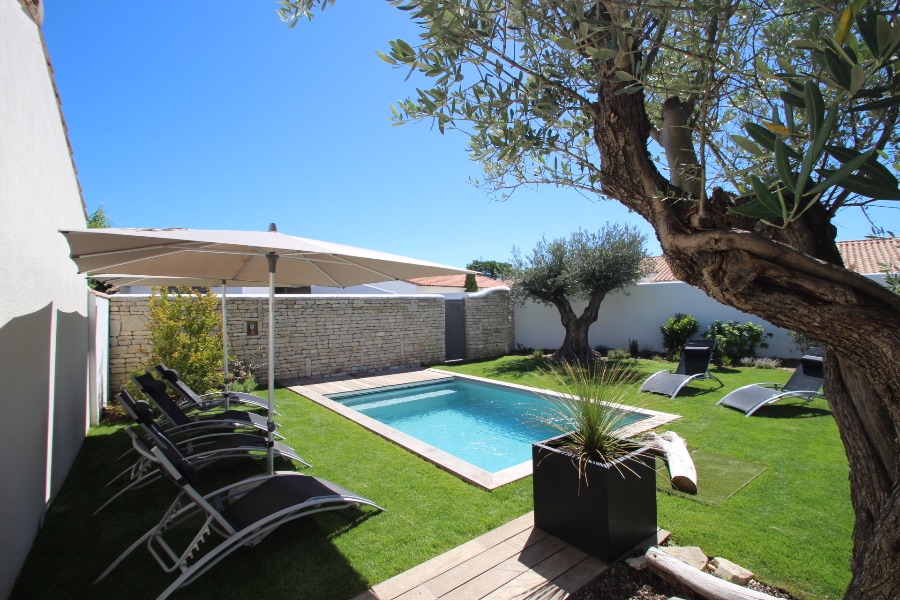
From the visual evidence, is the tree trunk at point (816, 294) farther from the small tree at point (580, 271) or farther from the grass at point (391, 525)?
the small tree at point (580, 271)

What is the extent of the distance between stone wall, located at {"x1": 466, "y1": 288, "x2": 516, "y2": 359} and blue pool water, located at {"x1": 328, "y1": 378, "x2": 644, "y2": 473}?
477 centimetres

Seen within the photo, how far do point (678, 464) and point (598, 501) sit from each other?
224cm

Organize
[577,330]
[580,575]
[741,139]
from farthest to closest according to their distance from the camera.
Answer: [577,330]
[580,575]
[741,139]

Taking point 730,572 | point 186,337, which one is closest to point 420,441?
point 730,572

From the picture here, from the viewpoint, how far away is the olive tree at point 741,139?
130 cm

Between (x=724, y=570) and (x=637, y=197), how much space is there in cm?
287

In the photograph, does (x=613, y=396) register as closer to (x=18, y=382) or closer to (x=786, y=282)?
(x=786, y=282)

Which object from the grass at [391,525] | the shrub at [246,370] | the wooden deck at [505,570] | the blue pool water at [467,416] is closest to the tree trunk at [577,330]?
the blue pool water at [467,416]

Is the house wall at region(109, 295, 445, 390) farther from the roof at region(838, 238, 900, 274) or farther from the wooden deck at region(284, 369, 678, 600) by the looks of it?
the roof at region(838, 238, 900, 274)

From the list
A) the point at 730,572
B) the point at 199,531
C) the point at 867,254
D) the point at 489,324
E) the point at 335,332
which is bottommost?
the point at 730,572

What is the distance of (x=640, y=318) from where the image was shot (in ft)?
54.2

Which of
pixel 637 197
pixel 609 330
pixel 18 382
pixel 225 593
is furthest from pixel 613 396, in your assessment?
pixel 609 330

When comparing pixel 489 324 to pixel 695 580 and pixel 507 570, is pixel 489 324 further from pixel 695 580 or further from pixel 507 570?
pixel 695 580

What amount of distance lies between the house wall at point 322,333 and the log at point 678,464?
10.3 meters
